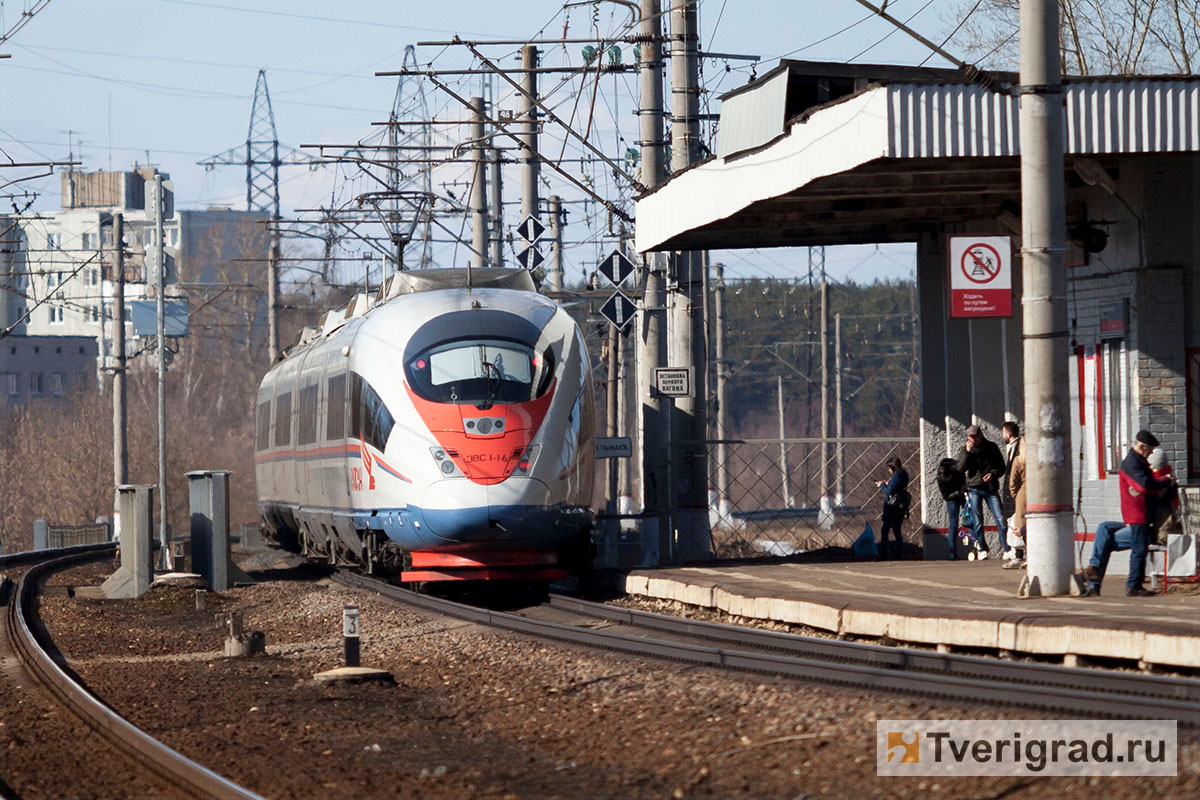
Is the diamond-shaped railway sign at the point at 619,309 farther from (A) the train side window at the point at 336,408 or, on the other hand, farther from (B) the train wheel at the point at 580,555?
(B) the train wheel at the point at 580,555

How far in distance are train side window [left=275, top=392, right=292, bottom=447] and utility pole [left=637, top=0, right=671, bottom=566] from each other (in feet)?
18.6

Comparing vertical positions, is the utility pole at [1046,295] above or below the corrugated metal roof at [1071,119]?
below

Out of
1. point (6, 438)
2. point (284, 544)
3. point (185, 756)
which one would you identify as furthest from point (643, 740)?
point (6, 438)

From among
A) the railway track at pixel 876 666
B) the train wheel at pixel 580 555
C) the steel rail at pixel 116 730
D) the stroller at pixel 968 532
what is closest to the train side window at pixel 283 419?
the steel rail at pixel 116 730

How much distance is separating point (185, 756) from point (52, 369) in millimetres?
99952

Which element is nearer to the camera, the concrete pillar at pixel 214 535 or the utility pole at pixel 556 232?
the concrete pillar at pixel 214 535

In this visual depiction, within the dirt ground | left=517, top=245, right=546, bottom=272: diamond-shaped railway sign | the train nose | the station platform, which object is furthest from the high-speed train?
left=517, top=245, right=546, bottom=272: diamond-shaped railway sign

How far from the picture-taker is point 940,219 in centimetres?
2133

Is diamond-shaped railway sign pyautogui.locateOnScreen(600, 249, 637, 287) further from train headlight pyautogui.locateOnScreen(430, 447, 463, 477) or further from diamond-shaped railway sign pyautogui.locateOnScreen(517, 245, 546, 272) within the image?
train headlight pyautogui.locateOnScreen(430, 447, 463, 477)

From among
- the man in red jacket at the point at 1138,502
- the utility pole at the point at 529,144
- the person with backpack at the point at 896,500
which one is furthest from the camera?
the utility pole at the point at 529,144

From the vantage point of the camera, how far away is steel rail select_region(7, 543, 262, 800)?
8438mm

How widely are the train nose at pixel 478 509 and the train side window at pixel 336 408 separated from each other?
289 centimetres

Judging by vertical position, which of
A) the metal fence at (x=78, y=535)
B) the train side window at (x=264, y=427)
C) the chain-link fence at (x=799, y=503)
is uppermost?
the train side window at (x=264, y=427)

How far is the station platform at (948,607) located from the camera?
11.0m
